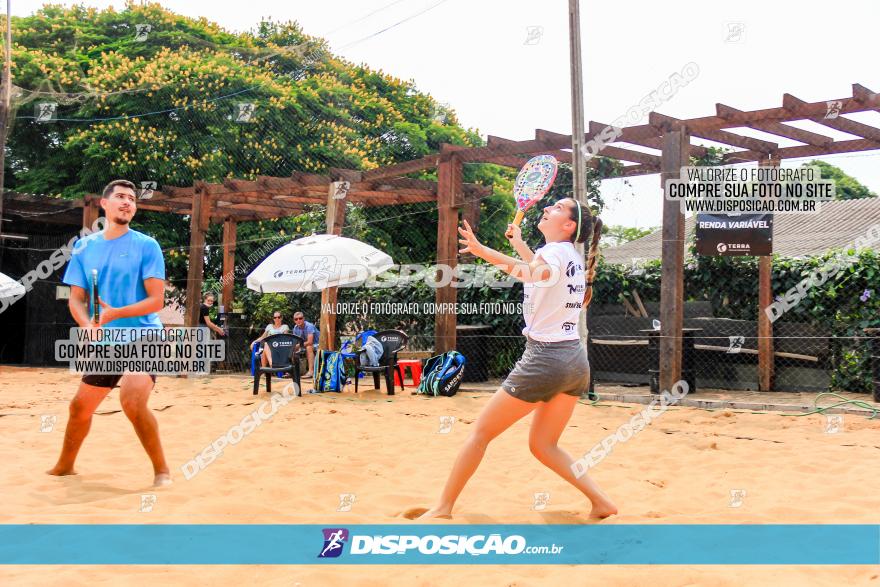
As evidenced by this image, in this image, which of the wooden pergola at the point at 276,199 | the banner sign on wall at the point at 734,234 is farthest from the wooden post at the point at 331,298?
the banner sign on wall at the point at 734,234

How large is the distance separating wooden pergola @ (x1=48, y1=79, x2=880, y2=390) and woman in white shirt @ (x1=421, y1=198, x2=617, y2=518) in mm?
6131

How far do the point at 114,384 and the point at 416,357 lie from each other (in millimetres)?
8297

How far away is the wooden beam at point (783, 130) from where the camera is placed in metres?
9.33

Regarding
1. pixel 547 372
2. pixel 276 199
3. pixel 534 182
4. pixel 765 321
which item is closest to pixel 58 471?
pixel 547 372

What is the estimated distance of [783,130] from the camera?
10.0 metres

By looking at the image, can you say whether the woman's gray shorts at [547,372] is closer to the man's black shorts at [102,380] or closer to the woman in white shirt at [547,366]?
the woman in white shirt at [547,366]

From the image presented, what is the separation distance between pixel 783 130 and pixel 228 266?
37.3 ft

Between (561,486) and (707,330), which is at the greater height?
(707,330)

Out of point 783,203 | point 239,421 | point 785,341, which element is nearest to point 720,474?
point 239,421

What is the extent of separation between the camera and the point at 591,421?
7820 mm

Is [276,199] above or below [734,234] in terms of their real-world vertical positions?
above

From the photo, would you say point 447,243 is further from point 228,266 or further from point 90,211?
point 90,211

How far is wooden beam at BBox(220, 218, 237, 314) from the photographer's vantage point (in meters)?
15.8
